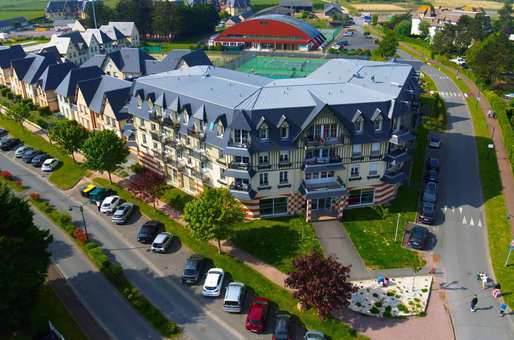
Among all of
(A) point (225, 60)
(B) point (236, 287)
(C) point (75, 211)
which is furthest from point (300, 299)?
(A) point (225, 60)

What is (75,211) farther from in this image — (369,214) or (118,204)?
(369,214)

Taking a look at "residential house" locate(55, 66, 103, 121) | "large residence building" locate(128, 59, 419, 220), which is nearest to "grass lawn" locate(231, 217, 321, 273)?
"large residence building" locate(128, 59, 419, 220)

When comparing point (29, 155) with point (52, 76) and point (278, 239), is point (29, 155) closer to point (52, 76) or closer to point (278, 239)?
point (52, 76)

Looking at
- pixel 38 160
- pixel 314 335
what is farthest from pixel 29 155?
pixel 314 335

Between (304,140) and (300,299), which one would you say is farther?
(304,140)

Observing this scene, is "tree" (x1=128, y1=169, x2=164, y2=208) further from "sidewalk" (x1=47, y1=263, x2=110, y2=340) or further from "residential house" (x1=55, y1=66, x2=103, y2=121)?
"residential house" (x1=55, y1=66, x2=103, y2=121)

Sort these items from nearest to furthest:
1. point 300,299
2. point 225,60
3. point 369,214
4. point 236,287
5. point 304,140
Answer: point 300,299 → point 236,287 → point 304,140 → point 369,214 → point 225,60

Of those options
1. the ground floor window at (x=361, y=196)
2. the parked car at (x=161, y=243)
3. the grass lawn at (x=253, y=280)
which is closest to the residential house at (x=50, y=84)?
the grass lawn at (x=253, y=280)

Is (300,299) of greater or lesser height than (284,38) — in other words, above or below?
below
